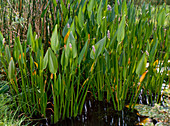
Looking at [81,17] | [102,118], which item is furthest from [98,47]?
[102,118]

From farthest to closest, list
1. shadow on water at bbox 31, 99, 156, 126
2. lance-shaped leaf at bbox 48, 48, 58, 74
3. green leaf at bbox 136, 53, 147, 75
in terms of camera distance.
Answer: shadow on water at bbox 31, 99, 156, 126
green leaf at bbox 136, 53, 147, 75
lance-shaped leaf at bbox 48, 48, 58, 74

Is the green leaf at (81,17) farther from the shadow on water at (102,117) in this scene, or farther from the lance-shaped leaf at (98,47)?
the shadow on water at (102,117)

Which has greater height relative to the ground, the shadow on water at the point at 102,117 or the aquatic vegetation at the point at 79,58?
the aquatic vegetation at the point at 79,58

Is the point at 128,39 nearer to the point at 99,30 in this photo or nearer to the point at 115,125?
the point at 99,30

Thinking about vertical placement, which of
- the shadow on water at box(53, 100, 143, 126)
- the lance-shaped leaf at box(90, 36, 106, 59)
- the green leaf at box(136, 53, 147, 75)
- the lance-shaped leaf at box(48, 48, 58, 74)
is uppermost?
the lance-shaped leaf at box(90, 36, 106, 59)

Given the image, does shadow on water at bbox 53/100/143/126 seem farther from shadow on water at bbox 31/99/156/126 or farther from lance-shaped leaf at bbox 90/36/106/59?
lance-shaped leaf at bbox 90/36/106/59

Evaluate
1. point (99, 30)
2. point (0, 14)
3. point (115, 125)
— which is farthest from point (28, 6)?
point (115, 125)

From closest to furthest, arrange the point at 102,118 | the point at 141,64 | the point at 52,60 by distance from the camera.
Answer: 1. the point at 52,60
2. the point at 141,64
3. the point at 102,118

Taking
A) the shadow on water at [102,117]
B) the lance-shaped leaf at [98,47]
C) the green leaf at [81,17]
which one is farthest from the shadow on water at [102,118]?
the green leaf at [81,17]

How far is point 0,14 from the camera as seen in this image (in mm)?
2391

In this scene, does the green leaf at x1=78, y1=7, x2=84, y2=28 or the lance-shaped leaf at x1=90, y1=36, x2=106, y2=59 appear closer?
the lance-shaped leaf at x1=90, y1=36, x2=106, y2=59

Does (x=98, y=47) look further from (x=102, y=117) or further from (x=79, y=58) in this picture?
(x=102, y=117)

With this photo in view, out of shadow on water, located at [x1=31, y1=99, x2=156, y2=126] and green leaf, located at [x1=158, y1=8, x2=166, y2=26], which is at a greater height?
green leaf, located at [x1=158, y1=8, x2=166, y2=26]

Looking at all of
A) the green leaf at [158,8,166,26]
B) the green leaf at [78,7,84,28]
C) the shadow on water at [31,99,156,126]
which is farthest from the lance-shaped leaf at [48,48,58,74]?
the green leaf at [158,8,166,26]
